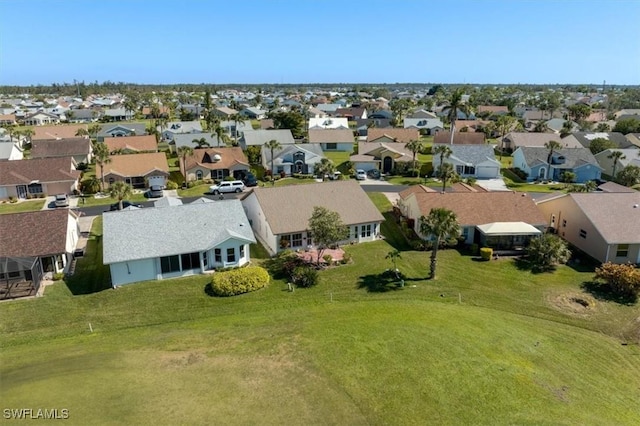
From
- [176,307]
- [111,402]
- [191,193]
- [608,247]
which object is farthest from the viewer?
[191,193]

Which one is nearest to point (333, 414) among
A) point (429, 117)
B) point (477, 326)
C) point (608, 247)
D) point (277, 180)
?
point (477, 326)

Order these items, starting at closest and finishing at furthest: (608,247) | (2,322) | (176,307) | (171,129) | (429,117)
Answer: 1. (2,322)
2. (176,307)
3. (608,247)
4. (171,129)
5. (429,117)

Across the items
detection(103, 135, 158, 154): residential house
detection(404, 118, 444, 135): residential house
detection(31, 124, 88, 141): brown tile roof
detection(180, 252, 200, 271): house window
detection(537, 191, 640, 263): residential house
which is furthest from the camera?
detection(404, 118, 444, 135): residential house

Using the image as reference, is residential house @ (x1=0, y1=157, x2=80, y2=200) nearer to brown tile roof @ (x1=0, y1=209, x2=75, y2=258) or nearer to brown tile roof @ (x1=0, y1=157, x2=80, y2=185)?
brown tile roof @ (x1=0, y1=157, x2=80, y2=185)

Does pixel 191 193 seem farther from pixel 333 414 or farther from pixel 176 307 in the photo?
pixel 333 414

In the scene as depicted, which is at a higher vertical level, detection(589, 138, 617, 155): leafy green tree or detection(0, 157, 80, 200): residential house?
detection(589, 138, 617, 155): leafy green tree

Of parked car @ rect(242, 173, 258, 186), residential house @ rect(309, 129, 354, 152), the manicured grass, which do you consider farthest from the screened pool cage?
residential house @ rect(309, 129, 354, 152)

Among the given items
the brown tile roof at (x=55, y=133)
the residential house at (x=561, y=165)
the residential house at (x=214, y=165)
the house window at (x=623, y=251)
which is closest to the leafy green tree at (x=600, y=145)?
the residential house at (x=561, y=165)
